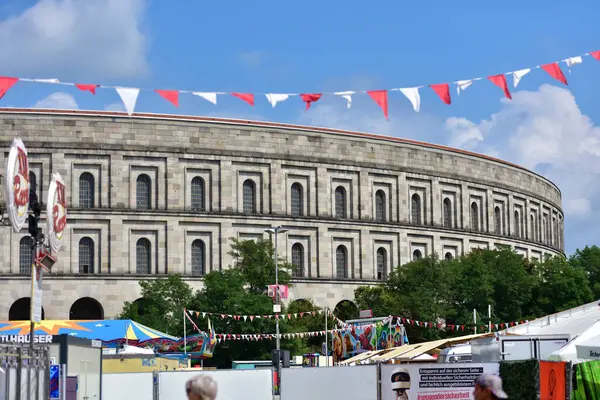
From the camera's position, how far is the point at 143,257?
282ft

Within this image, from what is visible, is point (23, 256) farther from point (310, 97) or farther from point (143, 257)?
point (310, 97)

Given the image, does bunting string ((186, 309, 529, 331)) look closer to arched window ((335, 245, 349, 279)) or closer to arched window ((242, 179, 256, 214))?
arched window ((335, 245, 349, 279))

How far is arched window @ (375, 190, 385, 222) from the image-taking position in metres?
95.6

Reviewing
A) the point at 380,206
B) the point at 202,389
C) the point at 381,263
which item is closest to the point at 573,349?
the point at 202,389

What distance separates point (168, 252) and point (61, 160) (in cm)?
1013

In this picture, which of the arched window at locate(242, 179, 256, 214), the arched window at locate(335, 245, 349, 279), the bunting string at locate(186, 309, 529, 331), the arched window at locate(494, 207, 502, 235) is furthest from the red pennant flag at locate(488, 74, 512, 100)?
the arched window at locate(494, 207, 502, 235)

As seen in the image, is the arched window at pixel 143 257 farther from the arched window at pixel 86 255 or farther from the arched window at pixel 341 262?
the arched window at pixel 341 262

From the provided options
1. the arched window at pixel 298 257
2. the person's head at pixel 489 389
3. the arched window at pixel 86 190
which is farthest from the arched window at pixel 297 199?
the person's head at pixel 489 389

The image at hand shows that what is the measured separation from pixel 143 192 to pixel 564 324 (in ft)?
176

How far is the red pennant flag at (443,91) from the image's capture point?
30.5 m

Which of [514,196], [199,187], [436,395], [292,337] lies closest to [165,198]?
[199,187]

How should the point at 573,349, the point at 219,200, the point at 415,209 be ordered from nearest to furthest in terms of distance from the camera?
the point at 573,349
the point at 219,200
the point at 415,209

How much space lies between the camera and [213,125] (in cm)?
8744

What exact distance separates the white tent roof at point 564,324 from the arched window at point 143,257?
4826 centimetres
